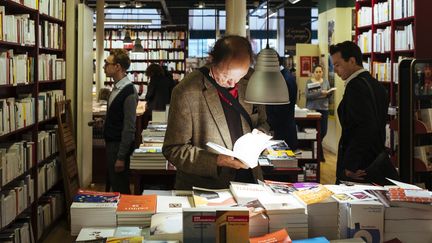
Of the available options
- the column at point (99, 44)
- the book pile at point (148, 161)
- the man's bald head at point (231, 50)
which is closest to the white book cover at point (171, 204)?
the man's bald head at point (231, 50)

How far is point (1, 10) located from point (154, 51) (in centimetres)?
1226

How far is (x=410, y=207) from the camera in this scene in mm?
2229

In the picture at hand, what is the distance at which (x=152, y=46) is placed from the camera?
16.3m

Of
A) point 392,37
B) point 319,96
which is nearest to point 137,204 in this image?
point 392,37

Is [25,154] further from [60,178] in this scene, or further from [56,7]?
[56,7]

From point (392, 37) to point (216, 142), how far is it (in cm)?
436

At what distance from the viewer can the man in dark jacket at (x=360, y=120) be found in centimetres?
381

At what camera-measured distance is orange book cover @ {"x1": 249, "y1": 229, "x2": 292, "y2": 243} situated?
6.67ft

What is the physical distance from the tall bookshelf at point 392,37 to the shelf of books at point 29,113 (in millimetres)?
3356

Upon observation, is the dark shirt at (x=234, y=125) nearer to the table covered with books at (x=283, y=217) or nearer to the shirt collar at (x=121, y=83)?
the table covered with books at (x=283, y=217)

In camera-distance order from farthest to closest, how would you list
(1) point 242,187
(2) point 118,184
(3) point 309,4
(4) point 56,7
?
1. (3) point 309,4
2. (4) point 56,7
3. (2) point 118,184
4. (1) point 242,187

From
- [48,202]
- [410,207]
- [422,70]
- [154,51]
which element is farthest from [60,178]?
[154,51]

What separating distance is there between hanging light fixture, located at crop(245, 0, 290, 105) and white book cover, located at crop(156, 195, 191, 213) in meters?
0.60

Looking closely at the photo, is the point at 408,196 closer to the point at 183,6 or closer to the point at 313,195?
the point at 313,195
